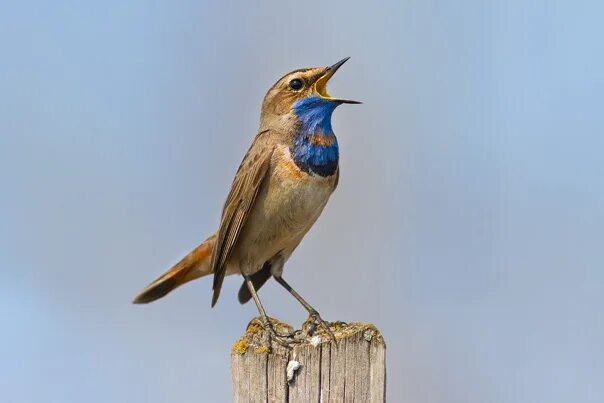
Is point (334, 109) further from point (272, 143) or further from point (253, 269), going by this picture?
point (253, 269)

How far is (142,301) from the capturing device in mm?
5762

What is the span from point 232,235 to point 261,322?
1.01 meters

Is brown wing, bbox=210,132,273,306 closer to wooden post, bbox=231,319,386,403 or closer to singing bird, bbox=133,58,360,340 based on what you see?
singing bird, bbox=133,58,360,340

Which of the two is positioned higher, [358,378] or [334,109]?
[334,109]

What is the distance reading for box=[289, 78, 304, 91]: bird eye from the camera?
537 cm

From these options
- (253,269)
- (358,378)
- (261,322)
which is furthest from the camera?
(253,269)

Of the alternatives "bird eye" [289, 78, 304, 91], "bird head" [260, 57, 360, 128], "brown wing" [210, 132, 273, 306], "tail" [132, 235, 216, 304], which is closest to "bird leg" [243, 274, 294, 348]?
"brown wing" [210, 132, 273, 306]

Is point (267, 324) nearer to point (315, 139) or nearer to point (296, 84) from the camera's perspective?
point (315, 139)

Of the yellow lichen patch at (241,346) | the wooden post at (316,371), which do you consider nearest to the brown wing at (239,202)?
the yellow lichen patch at (241,346)

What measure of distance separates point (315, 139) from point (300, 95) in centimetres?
32

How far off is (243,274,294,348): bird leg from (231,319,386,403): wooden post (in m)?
0.10

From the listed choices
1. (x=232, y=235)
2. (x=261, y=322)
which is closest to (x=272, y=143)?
(x=232, y=235)

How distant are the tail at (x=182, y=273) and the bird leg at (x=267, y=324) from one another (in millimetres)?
351

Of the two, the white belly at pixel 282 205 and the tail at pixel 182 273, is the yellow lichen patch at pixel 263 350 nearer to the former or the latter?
the white belly at pixel 282 205
